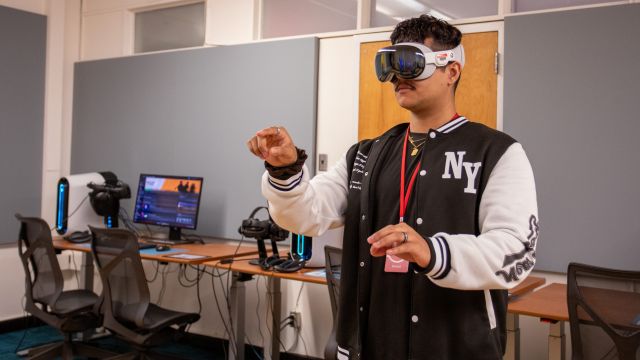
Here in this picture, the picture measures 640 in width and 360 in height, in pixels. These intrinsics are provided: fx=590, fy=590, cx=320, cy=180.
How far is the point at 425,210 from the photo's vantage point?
1296 mm

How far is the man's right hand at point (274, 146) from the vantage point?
4.08 feet

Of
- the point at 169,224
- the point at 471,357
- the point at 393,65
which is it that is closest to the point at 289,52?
the point at 169,224

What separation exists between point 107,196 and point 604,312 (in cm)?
354

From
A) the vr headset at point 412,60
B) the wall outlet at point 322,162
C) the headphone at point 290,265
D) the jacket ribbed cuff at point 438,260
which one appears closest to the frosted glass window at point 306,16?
the wall outlet at point 322,162

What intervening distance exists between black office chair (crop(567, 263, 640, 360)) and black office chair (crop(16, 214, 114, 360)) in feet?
9.13

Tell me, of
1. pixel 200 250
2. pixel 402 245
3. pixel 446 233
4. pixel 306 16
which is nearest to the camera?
pixel 402 245

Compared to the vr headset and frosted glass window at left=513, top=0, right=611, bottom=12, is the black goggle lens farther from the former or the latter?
frosted glass window at left=513, top=0, right=611, bottom=12

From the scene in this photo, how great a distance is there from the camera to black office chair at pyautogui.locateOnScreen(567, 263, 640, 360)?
2.26 metres

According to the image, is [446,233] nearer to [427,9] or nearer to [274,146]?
[274,146]

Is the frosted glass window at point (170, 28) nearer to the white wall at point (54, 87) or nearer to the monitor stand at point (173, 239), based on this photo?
the white wall at point (54, 87)

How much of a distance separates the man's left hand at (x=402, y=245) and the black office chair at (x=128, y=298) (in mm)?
2543

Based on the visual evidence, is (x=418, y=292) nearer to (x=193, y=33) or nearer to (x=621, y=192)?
(x=621, y=192)

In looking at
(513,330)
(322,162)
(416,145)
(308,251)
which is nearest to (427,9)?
(322,162)

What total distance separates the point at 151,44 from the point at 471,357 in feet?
14.8
